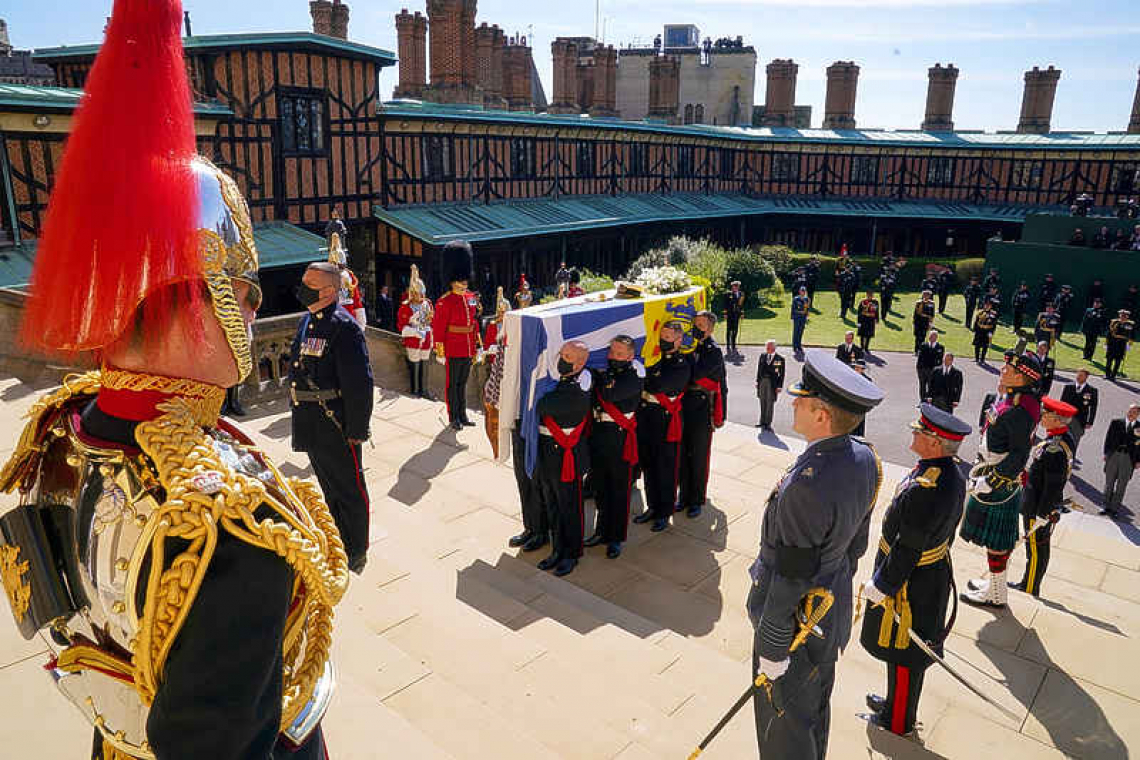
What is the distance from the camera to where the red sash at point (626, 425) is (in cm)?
675

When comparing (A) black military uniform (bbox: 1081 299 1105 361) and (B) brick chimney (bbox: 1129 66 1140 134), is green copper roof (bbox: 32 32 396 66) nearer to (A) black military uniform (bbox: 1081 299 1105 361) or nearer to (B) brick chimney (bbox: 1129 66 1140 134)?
(A) black military uniform (bbox: 1081 299 1105 361)

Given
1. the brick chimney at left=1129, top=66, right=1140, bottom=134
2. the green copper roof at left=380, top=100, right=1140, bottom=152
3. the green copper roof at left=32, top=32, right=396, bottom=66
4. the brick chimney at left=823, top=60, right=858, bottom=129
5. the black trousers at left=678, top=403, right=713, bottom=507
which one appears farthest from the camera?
the brick chimney at left=823, top=60, right=858, bottom=129

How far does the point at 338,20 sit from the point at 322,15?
0.56 m

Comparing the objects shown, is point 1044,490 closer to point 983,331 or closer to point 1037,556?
point 1037,556

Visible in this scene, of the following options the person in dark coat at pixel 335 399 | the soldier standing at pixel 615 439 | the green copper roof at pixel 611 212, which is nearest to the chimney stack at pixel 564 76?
the green copper roof at pixel 611 212

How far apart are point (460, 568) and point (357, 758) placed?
322cm

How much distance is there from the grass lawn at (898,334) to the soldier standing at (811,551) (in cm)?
1753

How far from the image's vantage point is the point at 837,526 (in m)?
3.51

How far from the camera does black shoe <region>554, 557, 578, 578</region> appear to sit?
653cm

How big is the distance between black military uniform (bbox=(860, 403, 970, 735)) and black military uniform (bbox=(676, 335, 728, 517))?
321cm

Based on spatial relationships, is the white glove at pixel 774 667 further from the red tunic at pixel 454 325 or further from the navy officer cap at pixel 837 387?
the red tunic at pixel 454 325

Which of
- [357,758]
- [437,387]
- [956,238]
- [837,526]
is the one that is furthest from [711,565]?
[956,238]

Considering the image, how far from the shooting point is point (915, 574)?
469cm

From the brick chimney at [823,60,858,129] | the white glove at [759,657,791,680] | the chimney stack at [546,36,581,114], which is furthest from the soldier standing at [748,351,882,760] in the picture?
the brick chimney at [823,60,858,129]
